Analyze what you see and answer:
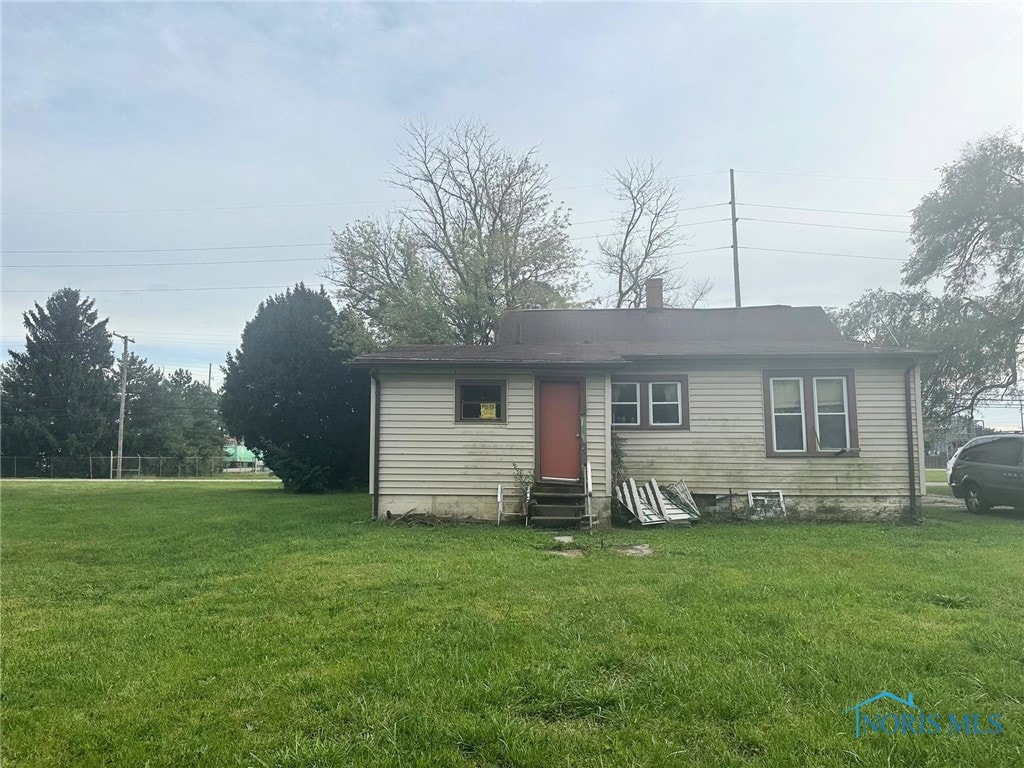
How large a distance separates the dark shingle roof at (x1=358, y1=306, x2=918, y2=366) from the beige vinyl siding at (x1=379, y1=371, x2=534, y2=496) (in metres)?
0.57

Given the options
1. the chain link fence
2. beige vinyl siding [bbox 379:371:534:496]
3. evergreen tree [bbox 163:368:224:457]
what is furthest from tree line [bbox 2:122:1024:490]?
evergreen tree [bbox 163:368:224:457]

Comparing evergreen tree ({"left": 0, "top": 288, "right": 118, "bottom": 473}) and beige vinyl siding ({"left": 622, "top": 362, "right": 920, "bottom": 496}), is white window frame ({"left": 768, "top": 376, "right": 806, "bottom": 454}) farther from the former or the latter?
evergreen tree ({"left": 0, "top": 288, "right": 118, "bottom": 473})

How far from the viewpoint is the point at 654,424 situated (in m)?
11.4

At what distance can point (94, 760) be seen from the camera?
8.63 ft

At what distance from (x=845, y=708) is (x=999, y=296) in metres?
19.5

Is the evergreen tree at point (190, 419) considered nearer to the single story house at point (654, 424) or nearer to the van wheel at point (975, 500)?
the single story house at point (654, 424)

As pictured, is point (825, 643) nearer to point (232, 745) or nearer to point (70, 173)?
point (232, 745)

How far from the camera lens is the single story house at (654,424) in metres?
10.7

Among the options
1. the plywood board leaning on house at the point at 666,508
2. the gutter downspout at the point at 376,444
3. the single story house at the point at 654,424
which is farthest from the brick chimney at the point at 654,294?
the gutter downspout at the point at 376,444

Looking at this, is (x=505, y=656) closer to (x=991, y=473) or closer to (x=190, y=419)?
(x=991, y=473)

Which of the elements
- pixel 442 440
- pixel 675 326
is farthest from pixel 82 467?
pixel 675 326

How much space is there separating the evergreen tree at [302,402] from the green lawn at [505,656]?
12.7 metres

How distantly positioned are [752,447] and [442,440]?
5.96 m

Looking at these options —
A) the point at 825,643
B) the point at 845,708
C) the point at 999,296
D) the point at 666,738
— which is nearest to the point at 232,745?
the point at 666,738
